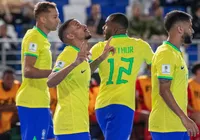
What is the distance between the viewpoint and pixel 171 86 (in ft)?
26.4

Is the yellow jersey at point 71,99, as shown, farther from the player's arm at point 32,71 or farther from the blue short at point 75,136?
the player's arm at point 32,71

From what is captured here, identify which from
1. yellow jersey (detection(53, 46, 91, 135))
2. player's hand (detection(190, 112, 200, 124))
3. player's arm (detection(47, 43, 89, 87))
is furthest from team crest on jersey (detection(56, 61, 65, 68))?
player's hand (detection(190, 112, 200, 124))

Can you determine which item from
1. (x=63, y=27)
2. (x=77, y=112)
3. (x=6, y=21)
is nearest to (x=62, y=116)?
(x=77, y=112)

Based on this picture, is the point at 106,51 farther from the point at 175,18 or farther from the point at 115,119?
the point at 175,18

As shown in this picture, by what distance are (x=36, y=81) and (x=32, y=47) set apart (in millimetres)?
402

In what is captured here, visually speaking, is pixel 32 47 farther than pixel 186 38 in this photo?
Yes

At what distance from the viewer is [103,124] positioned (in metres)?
9.05

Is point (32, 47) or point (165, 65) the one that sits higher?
Result: point (32, 47)

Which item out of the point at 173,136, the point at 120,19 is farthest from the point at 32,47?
the point at 173,136

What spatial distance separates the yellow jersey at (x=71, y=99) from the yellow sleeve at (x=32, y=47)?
1.27m

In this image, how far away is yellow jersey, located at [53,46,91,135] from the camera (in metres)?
7.89

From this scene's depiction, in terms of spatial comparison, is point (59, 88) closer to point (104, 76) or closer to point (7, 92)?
point (104, 76)

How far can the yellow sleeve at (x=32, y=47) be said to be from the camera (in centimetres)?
918

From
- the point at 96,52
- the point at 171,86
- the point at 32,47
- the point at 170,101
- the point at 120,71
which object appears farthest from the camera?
the point at 32,47
